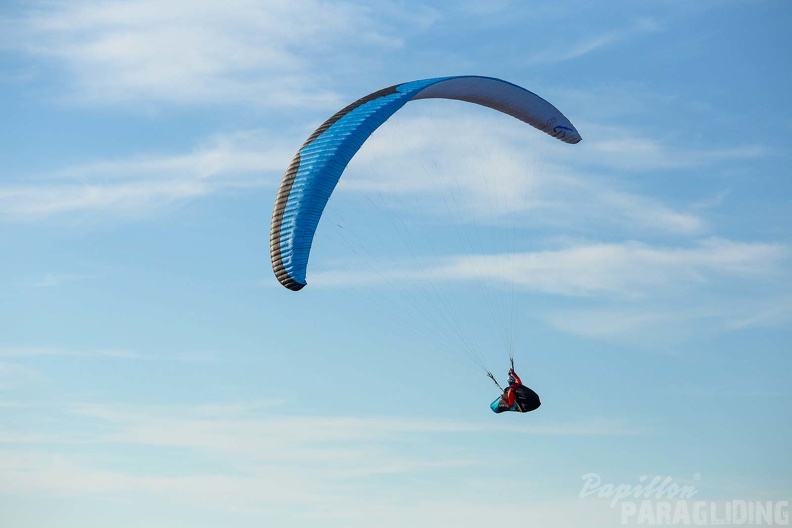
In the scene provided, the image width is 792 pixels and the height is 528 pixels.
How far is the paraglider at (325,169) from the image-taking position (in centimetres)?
3612

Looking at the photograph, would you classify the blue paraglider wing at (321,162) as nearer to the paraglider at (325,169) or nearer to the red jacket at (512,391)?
the paraglider at (325,169)

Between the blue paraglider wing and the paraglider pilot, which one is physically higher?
the blue paraglider wing

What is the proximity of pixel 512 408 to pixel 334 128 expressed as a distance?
8.10 meters

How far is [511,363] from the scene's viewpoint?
38031 mm

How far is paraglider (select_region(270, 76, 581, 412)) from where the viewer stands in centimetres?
3612

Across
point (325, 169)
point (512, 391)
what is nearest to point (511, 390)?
point (512, 391)

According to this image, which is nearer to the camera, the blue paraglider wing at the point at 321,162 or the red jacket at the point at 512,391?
the blue paraglider wing at the point at 321,162

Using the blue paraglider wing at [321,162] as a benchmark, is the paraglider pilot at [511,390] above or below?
below

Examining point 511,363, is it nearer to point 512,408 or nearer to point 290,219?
point 512,408

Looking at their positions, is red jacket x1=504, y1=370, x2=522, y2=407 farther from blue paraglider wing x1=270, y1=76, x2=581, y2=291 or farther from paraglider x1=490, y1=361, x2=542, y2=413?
blue paraglider wing x1=270, y1=76, x2=581, y2=291

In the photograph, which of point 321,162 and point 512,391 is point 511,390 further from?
point 321,162

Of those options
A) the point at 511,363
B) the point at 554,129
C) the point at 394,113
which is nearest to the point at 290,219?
the point at 394,113

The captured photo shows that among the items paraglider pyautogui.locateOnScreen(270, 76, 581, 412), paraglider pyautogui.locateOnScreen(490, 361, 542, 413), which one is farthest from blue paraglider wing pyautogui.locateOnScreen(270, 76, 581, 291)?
paraglider pyautogui.locateOnScreen(490, 361, 542, 413)

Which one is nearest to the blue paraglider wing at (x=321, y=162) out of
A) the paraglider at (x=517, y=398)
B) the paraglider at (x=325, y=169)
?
the paraglider at (x=325, y=169)
